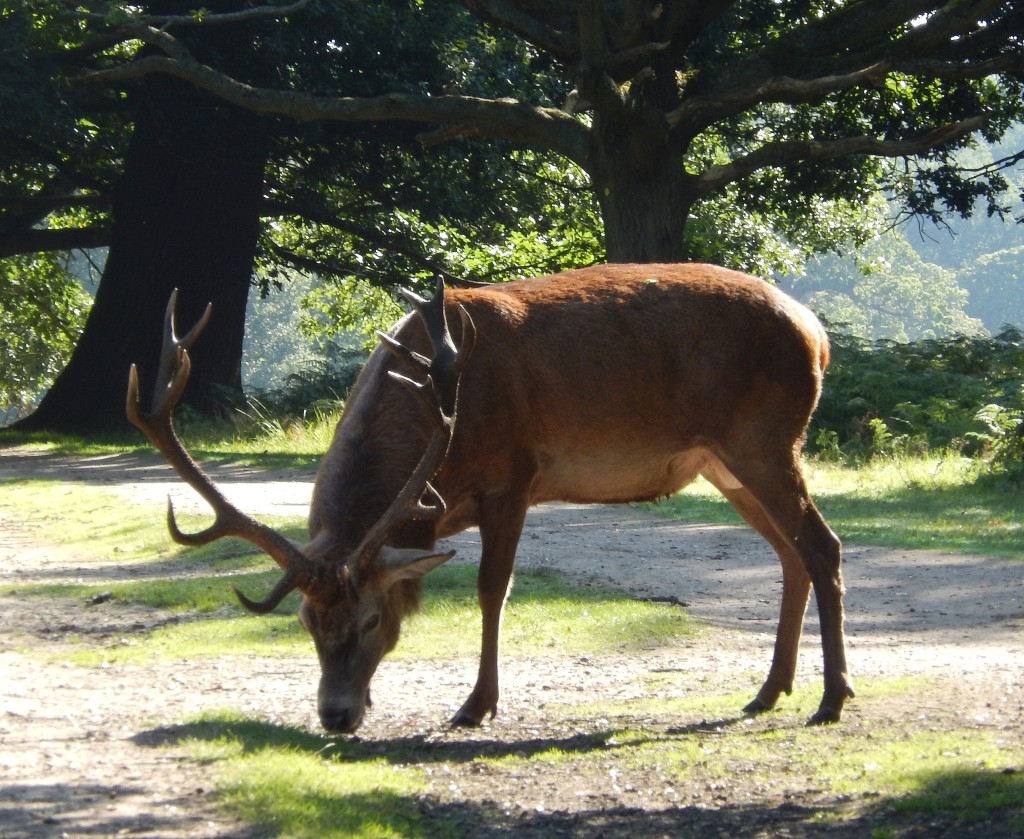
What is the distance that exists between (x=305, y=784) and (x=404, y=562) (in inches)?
47.9

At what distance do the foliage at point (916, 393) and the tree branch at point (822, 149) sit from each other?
364 cm

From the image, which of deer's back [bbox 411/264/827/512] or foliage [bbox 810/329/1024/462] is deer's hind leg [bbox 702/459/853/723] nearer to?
deer's back [bbox 411/264/827/512]

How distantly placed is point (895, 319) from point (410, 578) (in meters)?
93.4

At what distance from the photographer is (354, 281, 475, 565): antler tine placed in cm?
603

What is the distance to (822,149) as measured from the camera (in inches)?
617

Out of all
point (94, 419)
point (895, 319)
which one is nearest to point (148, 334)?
point (94, 419)

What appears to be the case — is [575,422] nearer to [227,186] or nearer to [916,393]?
[916,393]

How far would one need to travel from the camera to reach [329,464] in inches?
265

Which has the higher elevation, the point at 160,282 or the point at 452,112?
the point at 452,112

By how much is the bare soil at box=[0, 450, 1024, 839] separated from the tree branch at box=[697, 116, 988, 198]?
4.76 m

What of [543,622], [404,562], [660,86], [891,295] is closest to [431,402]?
[404,562]

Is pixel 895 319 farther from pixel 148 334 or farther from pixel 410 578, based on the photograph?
pixel 410 578

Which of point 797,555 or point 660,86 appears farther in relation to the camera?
point 660,86

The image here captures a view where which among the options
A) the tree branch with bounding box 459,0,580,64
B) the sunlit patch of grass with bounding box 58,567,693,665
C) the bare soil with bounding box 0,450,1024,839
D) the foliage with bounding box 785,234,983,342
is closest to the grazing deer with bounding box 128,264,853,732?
the bare soil with bounding box 0,450,1024,839
